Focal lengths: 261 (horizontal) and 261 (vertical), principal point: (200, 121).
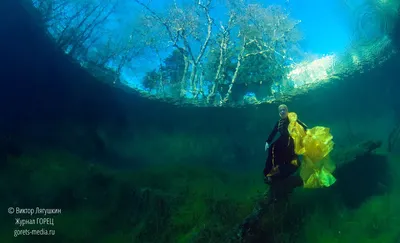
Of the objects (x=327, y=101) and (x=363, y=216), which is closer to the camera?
(x=363, y=216)

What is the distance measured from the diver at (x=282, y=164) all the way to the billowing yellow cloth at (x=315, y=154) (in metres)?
0.18

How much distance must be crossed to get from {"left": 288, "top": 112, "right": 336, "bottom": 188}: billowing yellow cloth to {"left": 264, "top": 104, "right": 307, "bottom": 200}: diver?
0.59 feet

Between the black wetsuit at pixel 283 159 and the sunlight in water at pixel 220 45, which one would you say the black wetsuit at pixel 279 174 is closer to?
the black wetsuit at pixel 283 159

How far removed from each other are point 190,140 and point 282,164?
19.3 ft

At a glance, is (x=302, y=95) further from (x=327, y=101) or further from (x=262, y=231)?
(x=262, y=231)

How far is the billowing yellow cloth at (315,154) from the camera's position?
15.9 ft

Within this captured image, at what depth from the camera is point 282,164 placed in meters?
5.25

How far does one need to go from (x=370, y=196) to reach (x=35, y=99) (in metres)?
11.4

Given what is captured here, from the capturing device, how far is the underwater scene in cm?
649

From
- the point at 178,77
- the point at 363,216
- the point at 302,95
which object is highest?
the point at 178,77

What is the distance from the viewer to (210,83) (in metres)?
16.8

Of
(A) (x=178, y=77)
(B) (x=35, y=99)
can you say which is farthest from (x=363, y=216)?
(A) (x=178, y=77)

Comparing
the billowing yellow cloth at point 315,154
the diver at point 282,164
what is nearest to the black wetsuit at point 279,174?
the diver at point 282,164

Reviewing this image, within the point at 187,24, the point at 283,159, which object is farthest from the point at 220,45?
the point at 283,159
